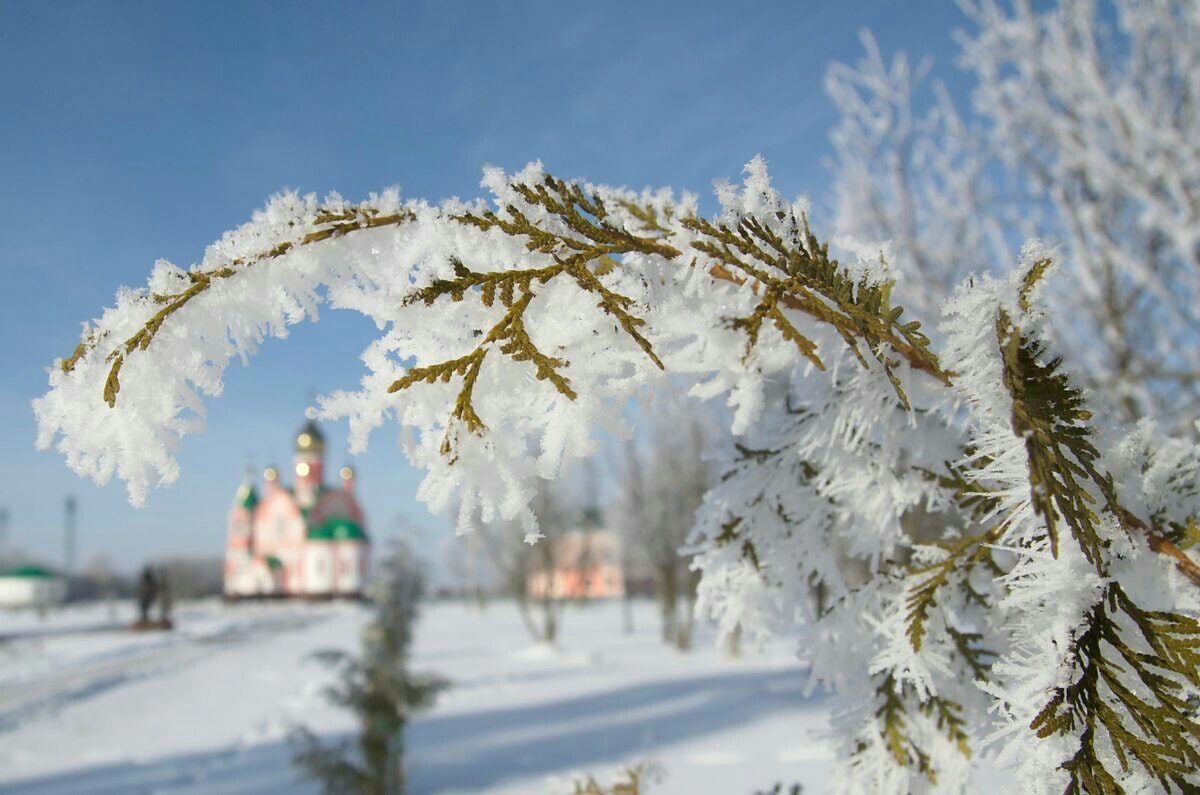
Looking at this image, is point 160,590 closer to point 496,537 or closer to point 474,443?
point 496,537

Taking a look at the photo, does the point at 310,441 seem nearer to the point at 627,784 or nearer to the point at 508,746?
the point at 508,746

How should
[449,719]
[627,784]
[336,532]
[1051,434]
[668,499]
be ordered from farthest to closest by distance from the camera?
1. [336,532]
2. [668,499]
3. [449,719]
4. [627,784]
5. [1051,434]

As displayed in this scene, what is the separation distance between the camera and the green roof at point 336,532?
58.0 meters

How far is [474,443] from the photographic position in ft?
2.86

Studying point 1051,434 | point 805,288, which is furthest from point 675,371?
point 1051,434

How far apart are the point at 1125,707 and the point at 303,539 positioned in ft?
207

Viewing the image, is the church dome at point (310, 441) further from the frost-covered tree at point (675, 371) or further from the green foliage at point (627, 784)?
the frost-covered tree at point (675, 371)

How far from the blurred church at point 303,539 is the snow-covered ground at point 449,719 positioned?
30424mm

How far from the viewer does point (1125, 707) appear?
87 cm

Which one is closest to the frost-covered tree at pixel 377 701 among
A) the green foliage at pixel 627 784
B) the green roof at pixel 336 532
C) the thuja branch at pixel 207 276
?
the green foliage at pixel 627 784

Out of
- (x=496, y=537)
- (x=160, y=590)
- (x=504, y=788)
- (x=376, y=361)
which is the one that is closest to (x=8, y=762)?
(x=504, y=788)

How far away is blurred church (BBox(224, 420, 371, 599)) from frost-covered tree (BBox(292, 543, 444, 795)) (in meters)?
48.5

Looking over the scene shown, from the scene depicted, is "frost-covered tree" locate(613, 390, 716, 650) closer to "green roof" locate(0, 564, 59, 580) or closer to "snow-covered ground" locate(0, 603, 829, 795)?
"snow-covered ground" locate(0, 603, 829, 795)

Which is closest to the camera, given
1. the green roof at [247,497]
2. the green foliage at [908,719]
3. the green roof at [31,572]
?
the green foliage at [908,719]
